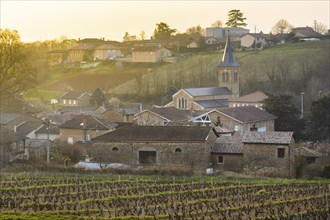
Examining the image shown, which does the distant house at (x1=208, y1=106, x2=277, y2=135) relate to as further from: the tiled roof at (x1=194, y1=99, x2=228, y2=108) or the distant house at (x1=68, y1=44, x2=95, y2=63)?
the distant house at (x1=68, y1=44, x2=95, y2=63)

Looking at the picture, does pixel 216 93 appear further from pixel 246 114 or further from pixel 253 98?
pixel 246 114

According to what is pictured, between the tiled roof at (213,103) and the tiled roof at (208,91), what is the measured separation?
949 mm

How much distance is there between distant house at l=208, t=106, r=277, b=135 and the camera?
52.8 metres

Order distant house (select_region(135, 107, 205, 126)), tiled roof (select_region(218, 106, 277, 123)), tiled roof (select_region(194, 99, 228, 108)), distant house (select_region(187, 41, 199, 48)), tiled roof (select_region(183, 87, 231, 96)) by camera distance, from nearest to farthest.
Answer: tiled roof (select_region(218, 106, 277, 123))
distant house (select_region(135, 107, 205, 126))
tiled roof (select_region(194, 99, 228, 108))
tiled roof (select_region(183, 87, 231, 96))
distant house (select_region(187, 41, 199, 48))

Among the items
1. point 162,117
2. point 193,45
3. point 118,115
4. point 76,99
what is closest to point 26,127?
point 118,115

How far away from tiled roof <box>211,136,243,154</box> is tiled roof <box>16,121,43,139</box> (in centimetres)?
1478

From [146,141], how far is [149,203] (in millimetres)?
14537

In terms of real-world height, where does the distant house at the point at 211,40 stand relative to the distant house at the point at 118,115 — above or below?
above

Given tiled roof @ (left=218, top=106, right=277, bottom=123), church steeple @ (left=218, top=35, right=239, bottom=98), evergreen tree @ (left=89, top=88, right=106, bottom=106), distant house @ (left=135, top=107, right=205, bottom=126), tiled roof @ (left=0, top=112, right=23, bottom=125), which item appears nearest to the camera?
tiled roof @ (left=218, top=106, right=277, bottom=123)

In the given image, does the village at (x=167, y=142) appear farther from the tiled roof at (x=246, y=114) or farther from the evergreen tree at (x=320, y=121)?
the evergreen tree at (x=320, y=121)

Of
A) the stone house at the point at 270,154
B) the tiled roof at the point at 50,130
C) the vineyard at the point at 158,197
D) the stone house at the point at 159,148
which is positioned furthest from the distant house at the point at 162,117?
the vineyard at the point at 158,197

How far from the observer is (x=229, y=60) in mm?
75812

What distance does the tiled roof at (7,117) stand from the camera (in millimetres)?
55875

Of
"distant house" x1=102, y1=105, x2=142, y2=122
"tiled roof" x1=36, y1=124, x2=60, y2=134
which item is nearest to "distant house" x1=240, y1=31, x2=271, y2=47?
"distant house" x1=102, y1=105, x2=142, y2=122
